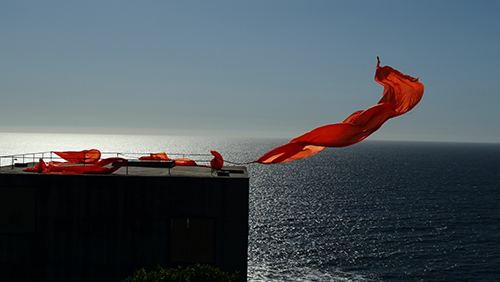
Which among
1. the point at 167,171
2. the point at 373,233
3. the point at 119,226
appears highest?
the point at 167,171

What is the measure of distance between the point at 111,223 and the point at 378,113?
14.5 meters

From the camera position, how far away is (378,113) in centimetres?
1331

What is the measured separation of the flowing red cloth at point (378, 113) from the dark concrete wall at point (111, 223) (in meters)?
7.53

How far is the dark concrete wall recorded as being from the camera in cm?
2009

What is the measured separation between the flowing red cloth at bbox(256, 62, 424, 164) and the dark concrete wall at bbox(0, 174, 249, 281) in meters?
7.53

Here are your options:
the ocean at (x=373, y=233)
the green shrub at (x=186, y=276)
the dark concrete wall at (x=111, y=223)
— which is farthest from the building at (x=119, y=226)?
the ocean at (x=373, y=233)

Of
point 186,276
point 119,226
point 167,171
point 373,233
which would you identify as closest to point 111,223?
point 119,226

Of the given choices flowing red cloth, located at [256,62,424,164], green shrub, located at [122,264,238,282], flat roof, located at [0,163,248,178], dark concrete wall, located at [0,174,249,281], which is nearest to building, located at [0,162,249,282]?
dark concrete wall, located at [0,174,249,281]

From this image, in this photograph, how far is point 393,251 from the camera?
46.7m

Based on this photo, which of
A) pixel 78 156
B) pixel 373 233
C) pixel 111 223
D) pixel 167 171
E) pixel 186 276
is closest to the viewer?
pixel 186 276

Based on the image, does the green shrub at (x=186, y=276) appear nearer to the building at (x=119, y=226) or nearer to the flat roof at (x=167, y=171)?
the building at (x=119, y=226)

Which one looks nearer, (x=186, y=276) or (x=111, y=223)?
(x=186, y=276)

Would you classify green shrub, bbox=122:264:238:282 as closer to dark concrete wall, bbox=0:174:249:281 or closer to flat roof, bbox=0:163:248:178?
dark concrete wall, bbox=0:174:249:281

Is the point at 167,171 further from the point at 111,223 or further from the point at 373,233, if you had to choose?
the point at 373,233
